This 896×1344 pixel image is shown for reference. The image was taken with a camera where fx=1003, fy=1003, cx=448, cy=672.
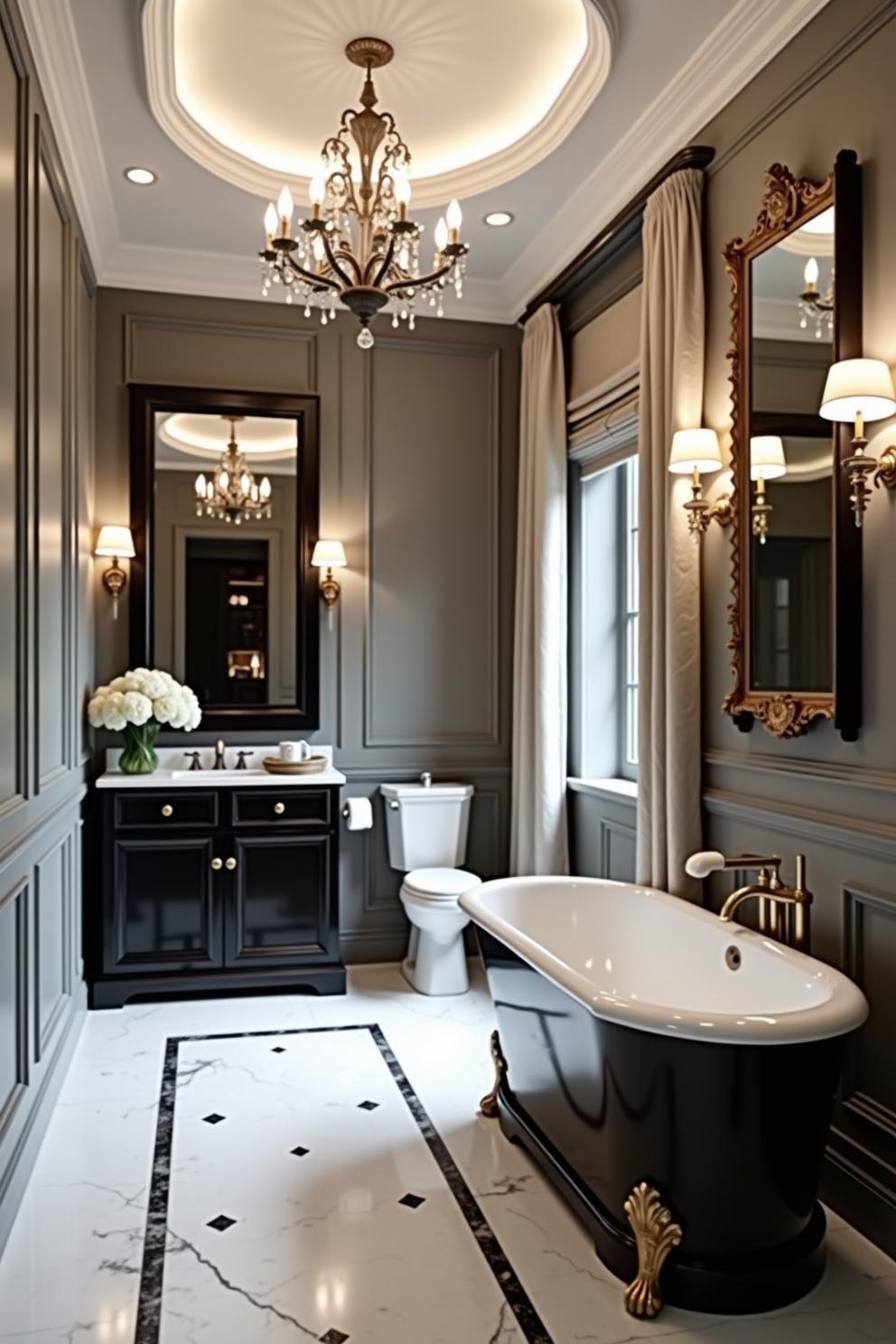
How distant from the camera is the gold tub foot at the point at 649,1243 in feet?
6.57

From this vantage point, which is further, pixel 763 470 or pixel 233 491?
pixel 233 491

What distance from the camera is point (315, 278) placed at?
9.23 ft

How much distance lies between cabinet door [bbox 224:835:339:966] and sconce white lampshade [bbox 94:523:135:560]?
4.20 feet

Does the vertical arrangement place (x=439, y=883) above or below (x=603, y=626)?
below

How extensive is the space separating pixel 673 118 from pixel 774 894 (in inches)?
93.6

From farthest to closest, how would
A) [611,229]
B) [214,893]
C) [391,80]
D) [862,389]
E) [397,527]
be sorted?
[397,527], [214,893], [611,229], [391,80], [862,389]

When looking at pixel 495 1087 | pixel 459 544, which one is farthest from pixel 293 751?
pixel 495 1087

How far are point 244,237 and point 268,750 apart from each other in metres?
2.14

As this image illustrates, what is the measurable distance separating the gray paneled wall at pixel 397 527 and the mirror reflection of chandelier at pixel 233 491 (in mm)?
259

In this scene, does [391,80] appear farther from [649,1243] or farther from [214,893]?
[649,1243]

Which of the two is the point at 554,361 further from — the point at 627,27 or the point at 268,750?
the point at 268,750

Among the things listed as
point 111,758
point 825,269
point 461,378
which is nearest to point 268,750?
point 111,758

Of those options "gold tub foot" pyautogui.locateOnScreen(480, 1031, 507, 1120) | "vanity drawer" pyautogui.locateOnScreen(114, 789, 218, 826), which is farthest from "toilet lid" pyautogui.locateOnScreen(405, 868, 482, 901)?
"gold tub foot" pyautogui.locateOnScreen(480, 1031, 507, 1120)

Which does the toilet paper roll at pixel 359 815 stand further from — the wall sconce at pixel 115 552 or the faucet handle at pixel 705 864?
the faucet handle at pixel 705 864
